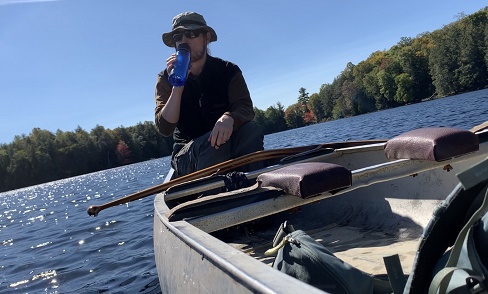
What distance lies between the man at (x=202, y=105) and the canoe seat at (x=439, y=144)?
1.84 m

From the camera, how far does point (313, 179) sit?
220 centimetres

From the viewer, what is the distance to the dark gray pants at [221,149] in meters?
4.34

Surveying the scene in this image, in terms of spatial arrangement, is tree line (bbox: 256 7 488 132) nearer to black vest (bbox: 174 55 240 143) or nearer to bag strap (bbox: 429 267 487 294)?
black vest (bbox: 174 55 240 143)

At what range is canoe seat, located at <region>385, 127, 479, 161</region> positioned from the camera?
245cm

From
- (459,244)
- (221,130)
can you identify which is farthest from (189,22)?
(459,244)

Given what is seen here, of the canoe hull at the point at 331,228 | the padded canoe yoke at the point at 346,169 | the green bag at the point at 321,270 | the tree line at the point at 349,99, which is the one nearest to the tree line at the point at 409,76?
the tree line at the point at 349,99

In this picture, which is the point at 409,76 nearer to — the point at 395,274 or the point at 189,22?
the point at 189,22

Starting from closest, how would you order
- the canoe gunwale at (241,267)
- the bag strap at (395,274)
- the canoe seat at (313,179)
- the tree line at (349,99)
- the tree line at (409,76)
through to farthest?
the canoe gunwale at (241,267)
the bag strap at (395,274)
the canoe seat at (313,179)
the tree line at (409,76)
the tree line at (349,99)

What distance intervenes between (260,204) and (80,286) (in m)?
4.02

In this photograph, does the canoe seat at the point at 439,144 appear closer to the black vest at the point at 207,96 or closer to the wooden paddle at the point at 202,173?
the wooden paddle at the point at 202,173

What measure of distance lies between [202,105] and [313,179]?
268 cm

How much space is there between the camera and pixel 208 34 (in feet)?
15.1

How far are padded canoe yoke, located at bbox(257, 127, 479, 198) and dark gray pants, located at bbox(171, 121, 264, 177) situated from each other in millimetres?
1712

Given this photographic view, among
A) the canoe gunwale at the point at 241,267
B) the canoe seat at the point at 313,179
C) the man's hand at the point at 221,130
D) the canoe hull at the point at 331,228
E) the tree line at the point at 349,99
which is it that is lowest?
the canoe hull at the point at 331,228
